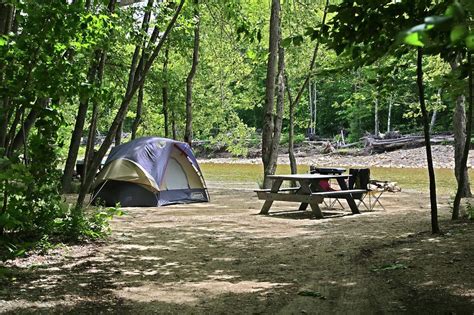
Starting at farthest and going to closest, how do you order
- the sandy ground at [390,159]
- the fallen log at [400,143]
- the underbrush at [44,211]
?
1. the fallen log at [400,143]
2. the sandy ground at [390,159]
3. the underbrush at [44,211]

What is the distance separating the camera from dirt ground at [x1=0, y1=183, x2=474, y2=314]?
3717 millimetres

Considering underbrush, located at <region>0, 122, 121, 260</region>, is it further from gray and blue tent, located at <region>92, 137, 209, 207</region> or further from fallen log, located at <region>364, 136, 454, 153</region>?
fallen log, located at <region>364, 136, 454, 153</region>

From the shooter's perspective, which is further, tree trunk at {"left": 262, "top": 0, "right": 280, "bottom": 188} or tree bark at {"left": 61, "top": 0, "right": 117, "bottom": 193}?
tree trunk at {"left": 262, "top": 0, "right": 280, "bottom": 188}

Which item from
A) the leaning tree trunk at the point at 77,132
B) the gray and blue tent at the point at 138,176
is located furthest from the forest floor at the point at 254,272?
the leaning tree trunk at the point at 77,132

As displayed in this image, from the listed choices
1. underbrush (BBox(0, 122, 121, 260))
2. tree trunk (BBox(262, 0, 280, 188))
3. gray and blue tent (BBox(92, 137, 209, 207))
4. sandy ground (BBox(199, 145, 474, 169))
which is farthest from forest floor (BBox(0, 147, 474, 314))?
sandy ground (BBox(199, 145, 474, 169))

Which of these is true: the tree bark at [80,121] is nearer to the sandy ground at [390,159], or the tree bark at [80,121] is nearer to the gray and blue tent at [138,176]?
the gray and blue tent at [138,176]

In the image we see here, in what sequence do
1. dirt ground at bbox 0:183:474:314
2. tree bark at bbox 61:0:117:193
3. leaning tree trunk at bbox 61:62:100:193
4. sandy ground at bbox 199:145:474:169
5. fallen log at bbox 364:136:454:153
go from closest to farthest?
dirt ground at bbox 0:183:474:314 < tree bark at bbox 61:0:117:193 < leaning tree trunk at bbox 61:62:100:193 < sandy ground at bbox 199:145:474:169 < fallen log at bbox 364:136:454:153

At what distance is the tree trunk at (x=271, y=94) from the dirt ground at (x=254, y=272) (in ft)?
18.9

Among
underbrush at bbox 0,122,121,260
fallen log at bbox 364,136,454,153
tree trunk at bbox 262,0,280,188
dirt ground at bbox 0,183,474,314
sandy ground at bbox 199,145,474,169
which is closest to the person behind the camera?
dirt ground at bbox 0,183,474,314

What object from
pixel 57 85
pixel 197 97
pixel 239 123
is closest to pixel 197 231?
pixel 57 85

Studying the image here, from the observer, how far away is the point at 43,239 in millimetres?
5516

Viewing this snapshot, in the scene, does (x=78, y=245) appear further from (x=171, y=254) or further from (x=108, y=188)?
(x=108, y=188)

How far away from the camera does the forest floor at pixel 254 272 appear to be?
3.72 meters

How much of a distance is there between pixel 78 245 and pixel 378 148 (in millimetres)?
32434
